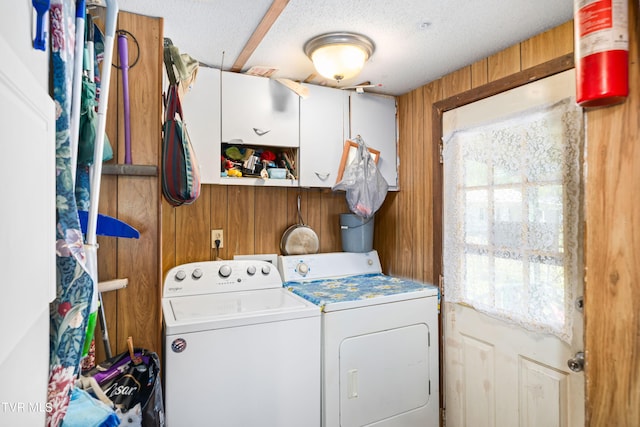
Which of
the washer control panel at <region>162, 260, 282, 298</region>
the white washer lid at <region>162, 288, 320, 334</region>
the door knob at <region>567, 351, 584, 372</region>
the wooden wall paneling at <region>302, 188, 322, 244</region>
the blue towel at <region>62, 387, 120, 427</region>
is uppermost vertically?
the wooden wall paneling at <region>302, 188, 322, 244</region>

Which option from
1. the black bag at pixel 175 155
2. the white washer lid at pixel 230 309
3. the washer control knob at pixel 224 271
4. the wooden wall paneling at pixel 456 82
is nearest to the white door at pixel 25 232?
the black bag at pixel 175 155

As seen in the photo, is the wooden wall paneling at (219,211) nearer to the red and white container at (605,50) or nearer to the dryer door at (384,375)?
the dryer door at (384,375)

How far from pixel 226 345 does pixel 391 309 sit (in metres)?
0.92

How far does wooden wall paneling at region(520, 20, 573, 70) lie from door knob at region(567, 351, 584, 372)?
1314 mm

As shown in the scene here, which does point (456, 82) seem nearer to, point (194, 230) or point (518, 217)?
point (518, 217)

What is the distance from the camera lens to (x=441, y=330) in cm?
226

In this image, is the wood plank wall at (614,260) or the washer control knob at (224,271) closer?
the wood plank wall at (614,260)

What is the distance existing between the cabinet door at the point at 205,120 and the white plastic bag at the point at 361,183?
77 centimetres

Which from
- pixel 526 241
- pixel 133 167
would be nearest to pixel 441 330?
pixel 526 241

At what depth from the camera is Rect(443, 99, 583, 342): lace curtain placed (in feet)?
5.20

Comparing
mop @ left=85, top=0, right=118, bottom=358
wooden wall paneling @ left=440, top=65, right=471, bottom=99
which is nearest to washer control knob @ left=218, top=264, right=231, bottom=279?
mop @ left=85, top=0, right=118, bottom=358

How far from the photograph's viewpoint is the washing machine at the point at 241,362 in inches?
61.1

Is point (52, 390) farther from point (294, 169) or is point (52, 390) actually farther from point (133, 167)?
point (294, 169)

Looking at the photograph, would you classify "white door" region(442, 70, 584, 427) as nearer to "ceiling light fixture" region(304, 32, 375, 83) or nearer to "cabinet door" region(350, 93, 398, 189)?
"cabinet door" region(350, 93, 398, 189)
